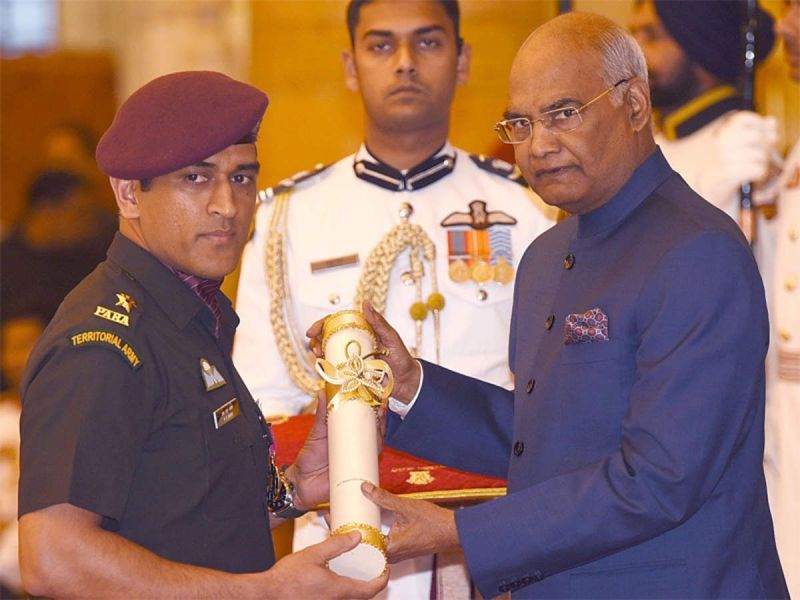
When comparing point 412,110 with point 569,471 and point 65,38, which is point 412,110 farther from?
point 65,38

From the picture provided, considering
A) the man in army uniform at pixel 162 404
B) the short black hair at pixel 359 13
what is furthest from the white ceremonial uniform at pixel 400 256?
the man in army uniform at pixel 162 404

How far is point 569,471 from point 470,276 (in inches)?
48.7

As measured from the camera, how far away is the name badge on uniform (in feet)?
7.93

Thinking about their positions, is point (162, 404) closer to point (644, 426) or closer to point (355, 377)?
point (355, 377)

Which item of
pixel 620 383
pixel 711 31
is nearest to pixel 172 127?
pixel 620 383

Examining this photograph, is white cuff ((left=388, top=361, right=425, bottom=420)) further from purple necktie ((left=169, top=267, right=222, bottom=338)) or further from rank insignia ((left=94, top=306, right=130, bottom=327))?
rank insignia ((left=94, top=306, right=130, bottom=327))

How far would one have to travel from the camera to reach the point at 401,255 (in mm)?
3732

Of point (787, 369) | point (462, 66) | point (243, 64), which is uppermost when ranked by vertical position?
point (243, 64)

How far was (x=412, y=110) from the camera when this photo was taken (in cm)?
366

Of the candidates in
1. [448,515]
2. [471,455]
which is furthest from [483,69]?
[448,515]

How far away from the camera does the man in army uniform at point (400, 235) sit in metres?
3.65

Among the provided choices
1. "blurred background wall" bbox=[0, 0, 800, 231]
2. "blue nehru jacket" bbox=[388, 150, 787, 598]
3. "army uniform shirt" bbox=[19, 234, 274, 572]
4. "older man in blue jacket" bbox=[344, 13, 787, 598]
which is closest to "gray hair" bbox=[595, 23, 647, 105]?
"older man in blue jacket" bbox=[344, 13, 787, 598]

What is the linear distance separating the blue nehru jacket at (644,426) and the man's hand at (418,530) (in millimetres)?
38

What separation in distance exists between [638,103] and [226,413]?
39.0 inches
